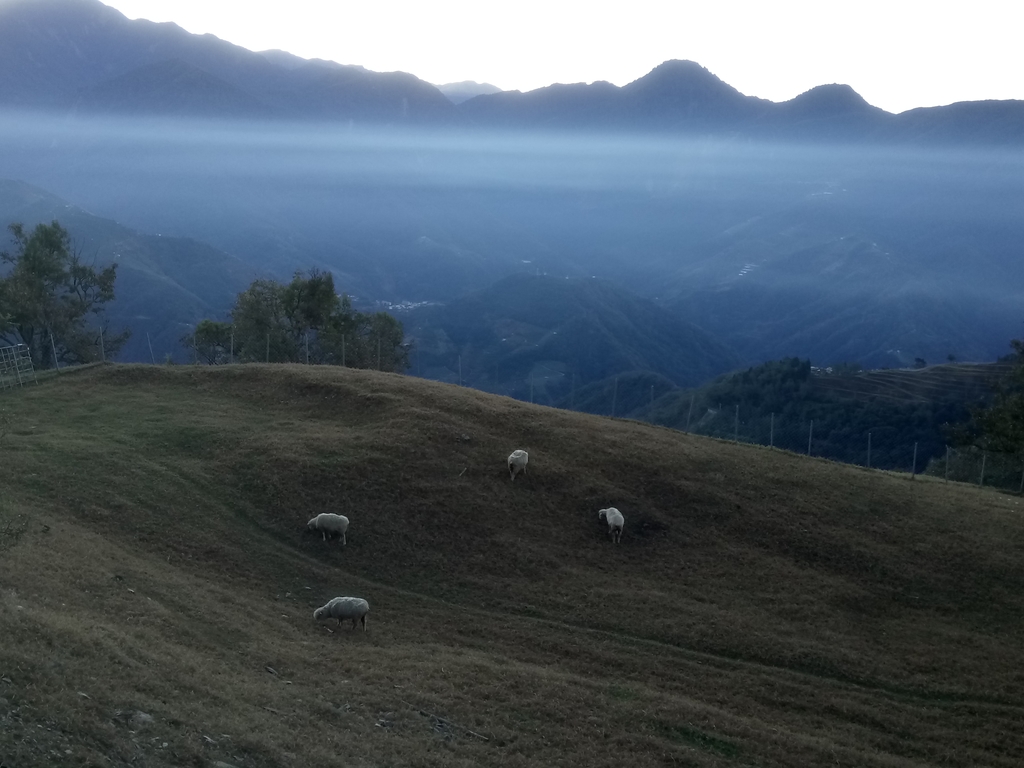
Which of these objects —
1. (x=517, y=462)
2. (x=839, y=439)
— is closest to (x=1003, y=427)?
(x=517, y=462)

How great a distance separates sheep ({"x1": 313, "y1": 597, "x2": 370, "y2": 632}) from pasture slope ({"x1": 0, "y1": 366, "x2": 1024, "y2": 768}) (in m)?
0.52

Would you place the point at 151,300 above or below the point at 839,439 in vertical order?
above

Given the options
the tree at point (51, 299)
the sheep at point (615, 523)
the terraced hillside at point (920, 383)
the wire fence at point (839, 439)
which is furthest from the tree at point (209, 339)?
the terraced hillside at point (920, 383)

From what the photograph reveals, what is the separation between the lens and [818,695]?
20.5m

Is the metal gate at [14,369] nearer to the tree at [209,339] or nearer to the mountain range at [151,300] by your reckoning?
the tree at [209,339]

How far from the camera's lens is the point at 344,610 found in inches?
829

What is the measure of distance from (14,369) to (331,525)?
2592 centimetres

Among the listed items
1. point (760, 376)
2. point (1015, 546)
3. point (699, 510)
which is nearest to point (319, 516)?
point (699, 510)

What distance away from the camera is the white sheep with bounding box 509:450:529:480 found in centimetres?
3144

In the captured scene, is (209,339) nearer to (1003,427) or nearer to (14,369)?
(14,369)

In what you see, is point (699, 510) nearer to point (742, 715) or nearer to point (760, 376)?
point (742, 715)

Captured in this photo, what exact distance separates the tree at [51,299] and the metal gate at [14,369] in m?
17.8

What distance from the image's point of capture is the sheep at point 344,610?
69.2ft

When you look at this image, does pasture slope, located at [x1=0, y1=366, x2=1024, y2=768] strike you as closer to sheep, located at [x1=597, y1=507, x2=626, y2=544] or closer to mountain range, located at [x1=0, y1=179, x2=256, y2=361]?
sheep, located at [x1=597, y1=507, x2=626, y2=544]
